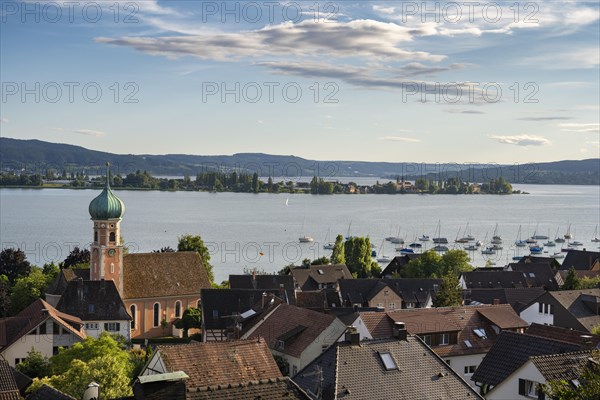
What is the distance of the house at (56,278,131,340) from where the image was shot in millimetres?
55844

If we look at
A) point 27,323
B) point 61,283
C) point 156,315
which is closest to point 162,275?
point 156,315

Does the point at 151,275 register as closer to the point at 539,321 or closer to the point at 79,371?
the point at 539,321

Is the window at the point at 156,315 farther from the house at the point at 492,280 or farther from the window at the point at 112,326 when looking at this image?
the house at the point at 492,280

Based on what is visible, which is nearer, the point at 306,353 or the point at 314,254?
the point at 306,353


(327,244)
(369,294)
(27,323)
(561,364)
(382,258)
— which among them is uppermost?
(561,364)

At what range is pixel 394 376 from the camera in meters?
27.0

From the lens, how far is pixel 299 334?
42.2 metres

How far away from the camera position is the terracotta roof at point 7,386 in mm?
27172

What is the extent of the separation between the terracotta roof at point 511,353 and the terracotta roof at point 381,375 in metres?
2.91

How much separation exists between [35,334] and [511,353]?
93.7 ft

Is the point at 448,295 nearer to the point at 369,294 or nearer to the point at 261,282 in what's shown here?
the point at 369,294

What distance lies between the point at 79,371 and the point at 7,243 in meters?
112

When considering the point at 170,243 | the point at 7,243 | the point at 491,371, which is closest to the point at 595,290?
the point at 491,371

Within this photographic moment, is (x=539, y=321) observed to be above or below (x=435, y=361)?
below
